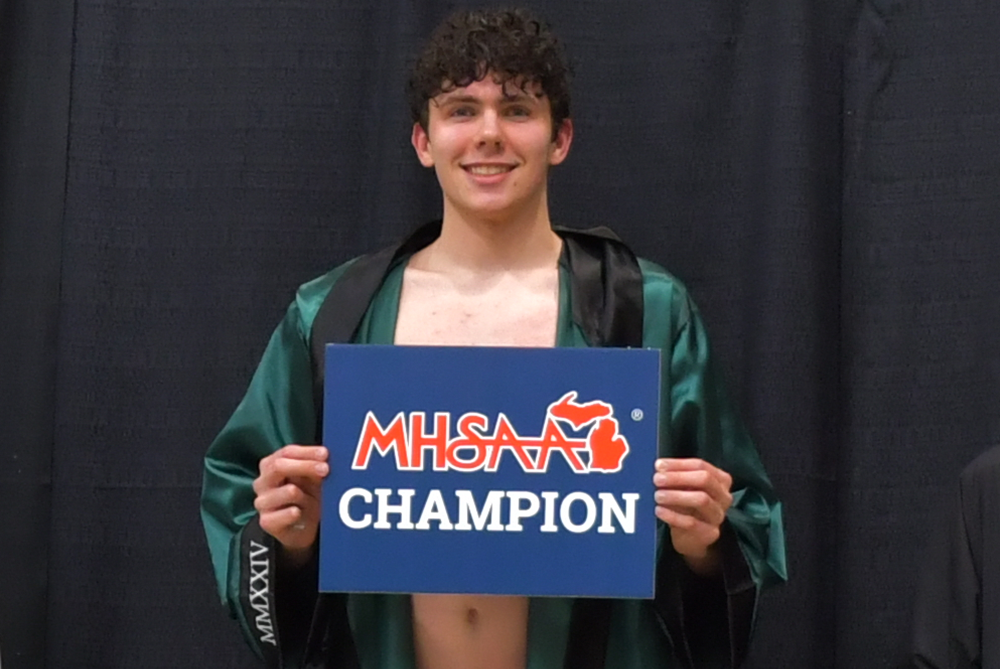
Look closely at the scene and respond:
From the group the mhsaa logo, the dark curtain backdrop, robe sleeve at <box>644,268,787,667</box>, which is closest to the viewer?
the mhsaa logo

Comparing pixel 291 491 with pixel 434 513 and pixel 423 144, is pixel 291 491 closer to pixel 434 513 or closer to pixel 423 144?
pixel 434 513

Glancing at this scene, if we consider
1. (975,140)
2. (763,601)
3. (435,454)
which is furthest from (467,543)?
(975,140)

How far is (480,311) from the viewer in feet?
5.14

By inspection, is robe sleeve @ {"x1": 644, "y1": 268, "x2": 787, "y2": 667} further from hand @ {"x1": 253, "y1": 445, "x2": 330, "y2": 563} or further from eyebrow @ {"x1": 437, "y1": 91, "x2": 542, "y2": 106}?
hand @ {"x1": 253, "y1": 445, "x2": 330, "y2": 563}

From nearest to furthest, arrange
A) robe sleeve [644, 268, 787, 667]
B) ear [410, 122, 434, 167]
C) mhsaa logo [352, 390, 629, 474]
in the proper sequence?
mhsaa logo [352, 390, 629, 474] → robe sleeve [644, 268, 787, 667] → ear [410, 122, 434, 167]

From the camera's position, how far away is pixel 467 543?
4.57 ft

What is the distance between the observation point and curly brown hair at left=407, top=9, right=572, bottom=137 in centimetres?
154

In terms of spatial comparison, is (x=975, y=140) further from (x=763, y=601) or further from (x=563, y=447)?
(x=563, y=447)

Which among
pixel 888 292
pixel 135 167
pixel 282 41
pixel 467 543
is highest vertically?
pixel 282 41

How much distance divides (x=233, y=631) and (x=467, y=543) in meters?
0.71

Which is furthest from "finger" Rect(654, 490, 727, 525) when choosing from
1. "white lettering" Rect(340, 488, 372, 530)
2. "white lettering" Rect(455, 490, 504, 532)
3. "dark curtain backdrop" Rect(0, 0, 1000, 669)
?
"dark curtain backdrop" Rect(0, 0, 1000, 669)

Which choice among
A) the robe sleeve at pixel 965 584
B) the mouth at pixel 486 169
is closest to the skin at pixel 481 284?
the mouth at pixel 486 169

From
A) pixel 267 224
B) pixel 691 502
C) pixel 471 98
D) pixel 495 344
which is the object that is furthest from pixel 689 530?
pixel 267 224

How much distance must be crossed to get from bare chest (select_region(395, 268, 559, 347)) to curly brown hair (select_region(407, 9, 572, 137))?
0.54ft
